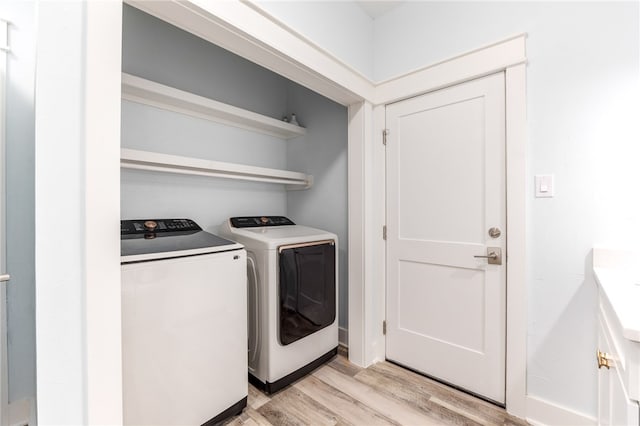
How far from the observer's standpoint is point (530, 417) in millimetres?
1522

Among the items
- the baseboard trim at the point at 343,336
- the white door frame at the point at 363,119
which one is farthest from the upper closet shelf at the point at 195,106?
the baseboard trim at the point at 343,336

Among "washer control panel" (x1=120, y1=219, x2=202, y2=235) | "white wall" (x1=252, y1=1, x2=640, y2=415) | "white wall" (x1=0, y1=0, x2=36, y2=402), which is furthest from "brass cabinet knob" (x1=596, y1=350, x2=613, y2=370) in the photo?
"white wall" (x1=0, y1=0, x2=36, y2=402)

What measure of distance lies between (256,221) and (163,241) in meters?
0.89

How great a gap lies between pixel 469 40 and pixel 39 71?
2069 mm

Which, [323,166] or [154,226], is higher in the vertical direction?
[323,166]

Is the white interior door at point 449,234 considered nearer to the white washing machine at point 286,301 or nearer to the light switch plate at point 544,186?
the light switch plate at point 544,186

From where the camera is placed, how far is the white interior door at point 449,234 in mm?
1662

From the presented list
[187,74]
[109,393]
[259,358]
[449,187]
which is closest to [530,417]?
[449,187]

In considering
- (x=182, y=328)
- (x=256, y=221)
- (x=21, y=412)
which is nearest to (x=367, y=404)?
(x=182, y=328)

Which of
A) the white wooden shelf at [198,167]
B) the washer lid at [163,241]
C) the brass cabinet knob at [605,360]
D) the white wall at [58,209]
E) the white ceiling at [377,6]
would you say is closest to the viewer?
the white wall at [58,209]

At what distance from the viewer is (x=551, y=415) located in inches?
57.7

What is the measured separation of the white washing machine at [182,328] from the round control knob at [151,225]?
1cm

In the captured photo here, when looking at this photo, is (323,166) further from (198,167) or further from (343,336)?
(343,336)

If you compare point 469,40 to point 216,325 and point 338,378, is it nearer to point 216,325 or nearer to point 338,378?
point 216,325
